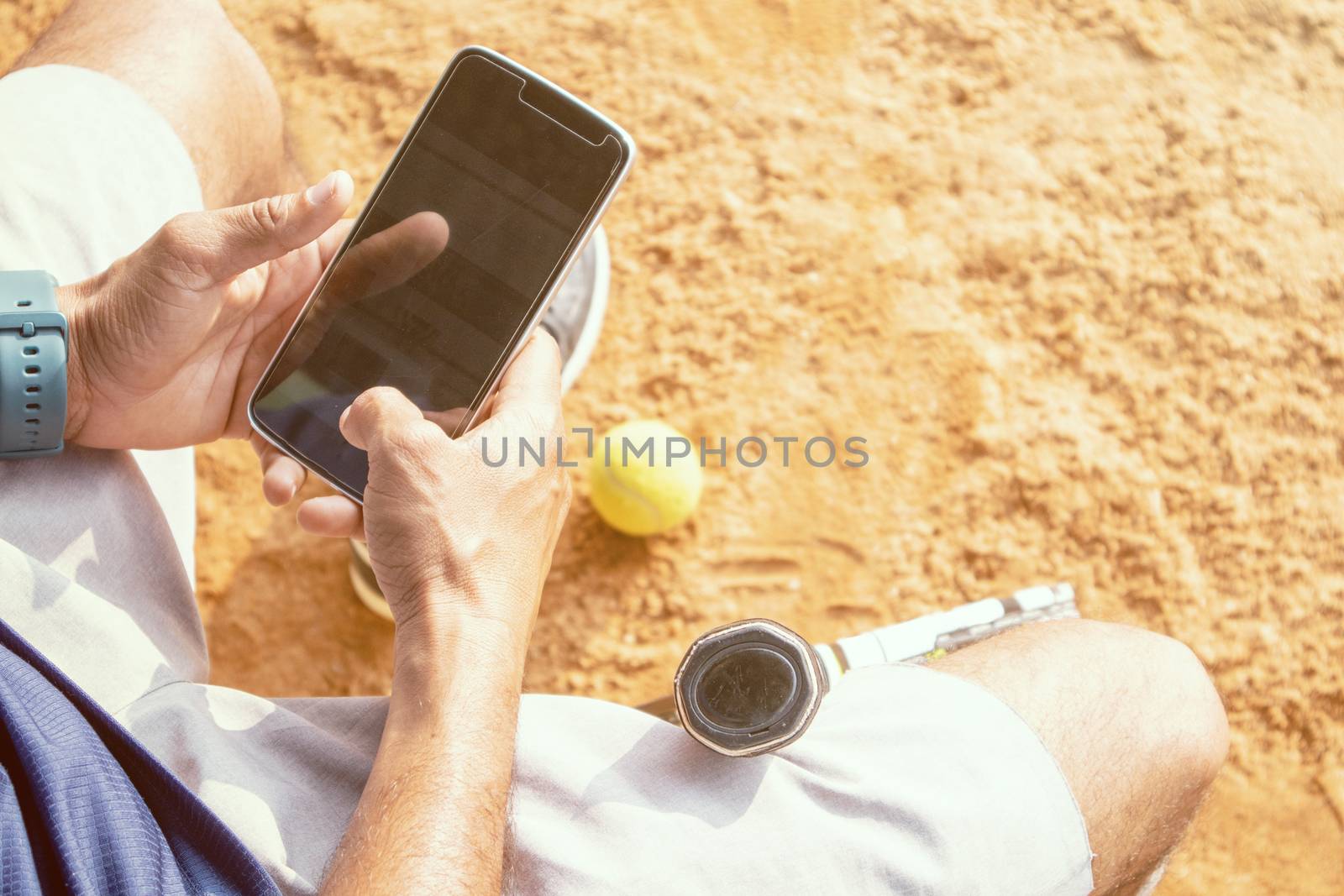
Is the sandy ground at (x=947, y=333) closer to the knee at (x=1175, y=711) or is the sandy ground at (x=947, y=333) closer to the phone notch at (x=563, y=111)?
the knee at (x=1175, y=711)

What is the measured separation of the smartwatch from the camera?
2.90 feet

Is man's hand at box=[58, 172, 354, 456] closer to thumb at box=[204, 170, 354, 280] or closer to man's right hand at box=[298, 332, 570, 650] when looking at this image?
thumb at box=[204, 170, 354, 280]

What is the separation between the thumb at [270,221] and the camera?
907mm

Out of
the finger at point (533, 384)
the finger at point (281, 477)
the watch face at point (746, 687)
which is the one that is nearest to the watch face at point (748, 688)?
the watch face at point (746, 687)

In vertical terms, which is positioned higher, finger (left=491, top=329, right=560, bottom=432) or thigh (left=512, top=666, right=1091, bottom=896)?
finger (left=491, top=329, right=560, bottom=432)

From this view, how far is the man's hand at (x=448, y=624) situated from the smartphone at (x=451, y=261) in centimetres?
10

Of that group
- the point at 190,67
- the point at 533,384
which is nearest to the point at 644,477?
the point at 533,384

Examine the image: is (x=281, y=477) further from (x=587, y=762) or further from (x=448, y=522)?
(x=587, y=762)

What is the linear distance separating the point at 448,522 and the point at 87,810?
0.34 m

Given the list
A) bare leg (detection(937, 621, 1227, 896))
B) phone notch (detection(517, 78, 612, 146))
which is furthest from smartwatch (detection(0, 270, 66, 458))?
bare leg (detection(937, 621, 1227, 896))

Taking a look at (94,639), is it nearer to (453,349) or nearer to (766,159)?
(453,349)

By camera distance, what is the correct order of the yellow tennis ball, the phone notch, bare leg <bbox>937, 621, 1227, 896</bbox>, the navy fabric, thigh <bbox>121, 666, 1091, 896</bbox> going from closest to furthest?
the navy fabric → thigh <bbox>121, 666, 1091, 896</bbox> → bare leg <bbox>937, 621, 1227, 896</bbox> → the phone notch → the yellow tennis ball

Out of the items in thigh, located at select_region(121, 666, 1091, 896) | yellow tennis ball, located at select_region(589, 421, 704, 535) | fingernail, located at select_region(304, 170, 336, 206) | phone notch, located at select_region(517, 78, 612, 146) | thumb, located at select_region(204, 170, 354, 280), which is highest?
phone notch, located at select_region(517, 78, 612, 146)

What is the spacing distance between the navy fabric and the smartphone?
1.21 ft
